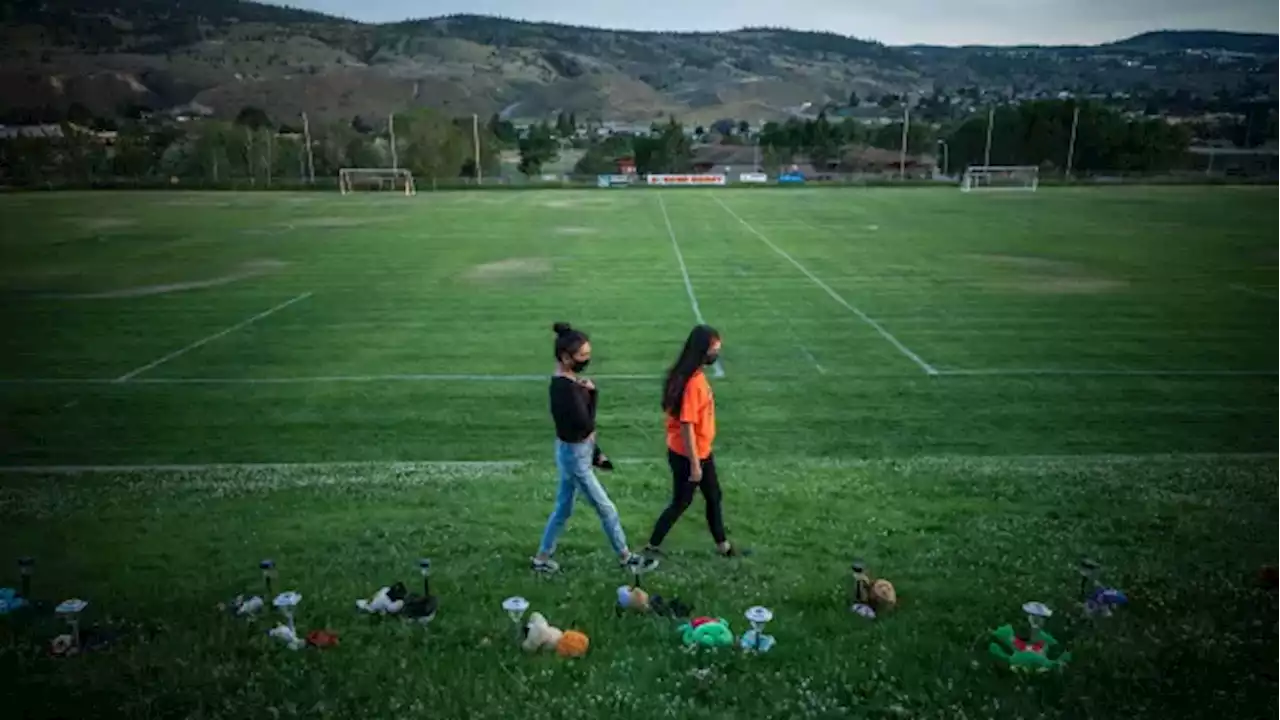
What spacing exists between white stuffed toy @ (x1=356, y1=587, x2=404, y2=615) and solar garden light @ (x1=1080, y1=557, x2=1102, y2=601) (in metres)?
4.51

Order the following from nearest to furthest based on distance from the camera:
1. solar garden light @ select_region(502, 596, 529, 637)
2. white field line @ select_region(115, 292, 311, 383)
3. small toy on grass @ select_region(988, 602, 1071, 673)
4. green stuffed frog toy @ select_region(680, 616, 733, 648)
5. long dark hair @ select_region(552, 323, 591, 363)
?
small toy on grass @ select_region(988, 602, 1071, 673) < green stuffed frog toy @ select_region(680, 616, 733, 648) < solar garden light @ select_region(502, 596, 529, 637) < long dark hair @ select_region(552, 323, 591, 363) < white field line @ select_region(115, 292, 311, 383)

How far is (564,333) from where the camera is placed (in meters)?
6.59

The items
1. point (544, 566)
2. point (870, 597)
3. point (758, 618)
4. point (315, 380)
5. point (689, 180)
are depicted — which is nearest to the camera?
point (758, 618)

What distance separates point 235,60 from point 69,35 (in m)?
124

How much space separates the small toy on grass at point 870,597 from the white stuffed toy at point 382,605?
299 cm

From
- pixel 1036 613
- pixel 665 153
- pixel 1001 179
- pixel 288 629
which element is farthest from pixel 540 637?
A: pixel 665 153

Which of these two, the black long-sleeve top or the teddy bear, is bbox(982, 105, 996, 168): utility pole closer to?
the black long-sleeve top

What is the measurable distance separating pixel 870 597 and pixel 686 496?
162cm

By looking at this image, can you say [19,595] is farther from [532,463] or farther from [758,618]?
[532,463]

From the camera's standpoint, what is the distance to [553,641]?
557cm

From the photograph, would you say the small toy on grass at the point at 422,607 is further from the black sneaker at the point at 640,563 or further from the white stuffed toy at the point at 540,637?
the black sneaker at the point at 640,563

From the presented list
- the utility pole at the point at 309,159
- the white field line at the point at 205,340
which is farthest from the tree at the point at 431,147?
the white field line at the point at 205,340

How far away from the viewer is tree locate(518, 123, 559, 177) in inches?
3831

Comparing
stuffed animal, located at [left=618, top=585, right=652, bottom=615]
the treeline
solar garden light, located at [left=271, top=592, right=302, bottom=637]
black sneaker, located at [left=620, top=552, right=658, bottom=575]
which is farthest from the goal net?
solar garden light, located at [left=271, top=592, right=302, bottom=637]
